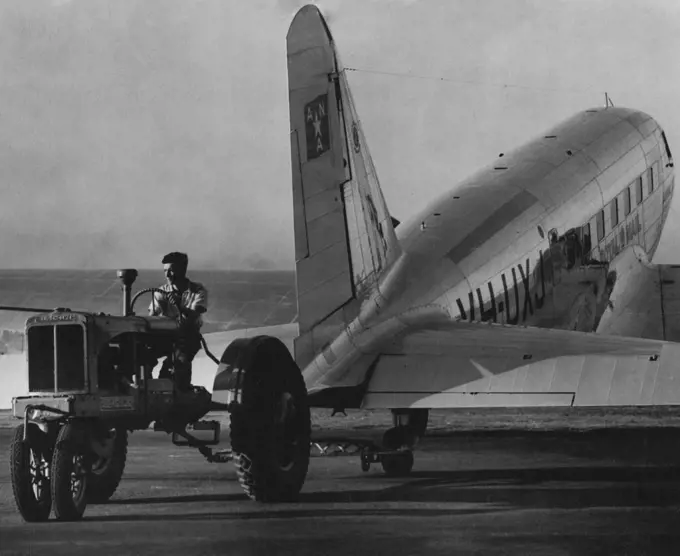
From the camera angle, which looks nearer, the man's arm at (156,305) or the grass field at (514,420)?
the man's arm at (156,305)

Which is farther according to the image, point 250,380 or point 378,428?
point 378,428

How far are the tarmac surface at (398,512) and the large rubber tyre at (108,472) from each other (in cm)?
22

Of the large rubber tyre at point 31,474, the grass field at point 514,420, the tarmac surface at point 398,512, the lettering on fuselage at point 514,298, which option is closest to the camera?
the tarmac surface at point 398,512

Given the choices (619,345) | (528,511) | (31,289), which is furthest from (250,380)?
(31,289)

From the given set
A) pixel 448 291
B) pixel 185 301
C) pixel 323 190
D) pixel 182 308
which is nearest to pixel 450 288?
pixel 448 291

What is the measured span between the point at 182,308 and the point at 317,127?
3.55 m

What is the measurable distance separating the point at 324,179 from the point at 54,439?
4639 mm

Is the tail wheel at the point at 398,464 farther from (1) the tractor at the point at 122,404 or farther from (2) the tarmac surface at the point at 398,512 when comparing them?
(1) the tractor at the point at 122,404

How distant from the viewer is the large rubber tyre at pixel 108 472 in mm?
15250

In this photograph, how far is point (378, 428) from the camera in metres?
30.0

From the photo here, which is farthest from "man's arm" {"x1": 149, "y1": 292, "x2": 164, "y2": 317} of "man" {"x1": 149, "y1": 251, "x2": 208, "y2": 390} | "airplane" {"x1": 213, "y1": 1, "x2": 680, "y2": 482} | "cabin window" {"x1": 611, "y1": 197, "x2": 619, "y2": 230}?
"cabin window" {"x1": 611, "y1": 197, "x2": 619, "y2": 230}

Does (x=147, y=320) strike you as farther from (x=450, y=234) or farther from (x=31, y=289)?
(x=31, y=289)

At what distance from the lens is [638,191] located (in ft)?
88.4

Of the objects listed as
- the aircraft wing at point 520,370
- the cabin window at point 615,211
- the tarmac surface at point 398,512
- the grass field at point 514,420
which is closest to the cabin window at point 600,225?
the cabin window at point 615,211
